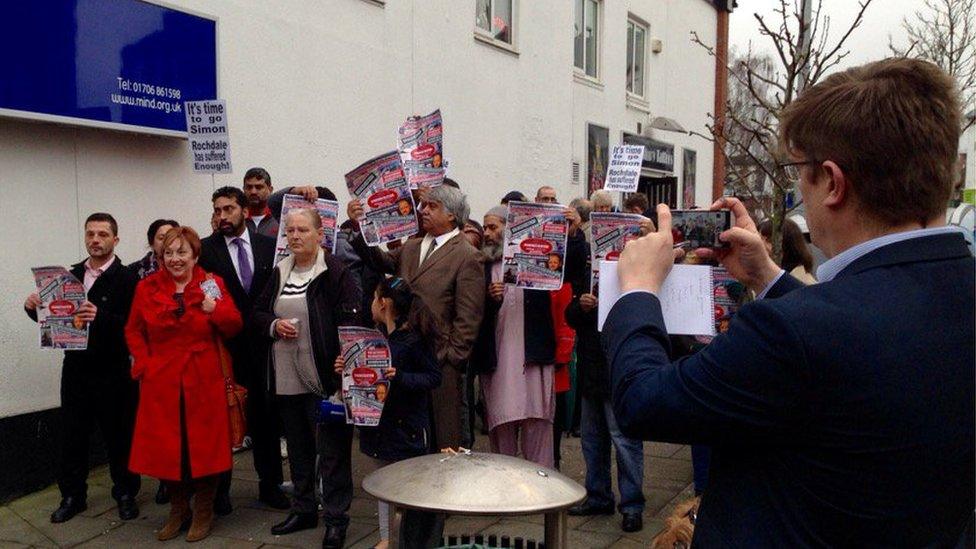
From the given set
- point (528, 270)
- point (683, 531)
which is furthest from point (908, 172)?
point (528, 270)

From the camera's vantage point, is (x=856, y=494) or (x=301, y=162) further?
(x=301, y=162)

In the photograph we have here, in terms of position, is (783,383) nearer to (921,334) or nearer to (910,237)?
(921,334)

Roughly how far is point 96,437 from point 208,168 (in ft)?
7.53

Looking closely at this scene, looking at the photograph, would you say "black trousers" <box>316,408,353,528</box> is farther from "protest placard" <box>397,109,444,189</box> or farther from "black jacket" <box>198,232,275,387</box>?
"protest placard" <box>397,109,444,189</box>

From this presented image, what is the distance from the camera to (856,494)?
4.33 ft

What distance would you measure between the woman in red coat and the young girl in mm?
1153

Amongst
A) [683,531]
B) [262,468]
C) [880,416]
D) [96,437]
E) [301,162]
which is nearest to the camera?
[880,416]

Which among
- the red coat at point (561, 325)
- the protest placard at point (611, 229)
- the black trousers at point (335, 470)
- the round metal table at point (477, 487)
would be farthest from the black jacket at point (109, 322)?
the round metal table at point (477, 487)

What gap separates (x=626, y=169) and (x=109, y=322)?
5.26 metres

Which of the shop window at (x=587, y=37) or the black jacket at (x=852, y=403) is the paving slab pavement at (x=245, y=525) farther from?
the shop window at (x=587, y=37)

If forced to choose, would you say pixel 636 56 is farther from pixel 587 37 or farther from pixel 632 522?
pixel 632 522

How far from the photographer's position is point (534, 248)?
5188 millimetres

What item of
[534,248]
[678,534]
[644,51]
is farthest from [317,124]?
[644,51]

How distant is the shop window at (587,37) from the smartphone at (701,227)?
13258mm
